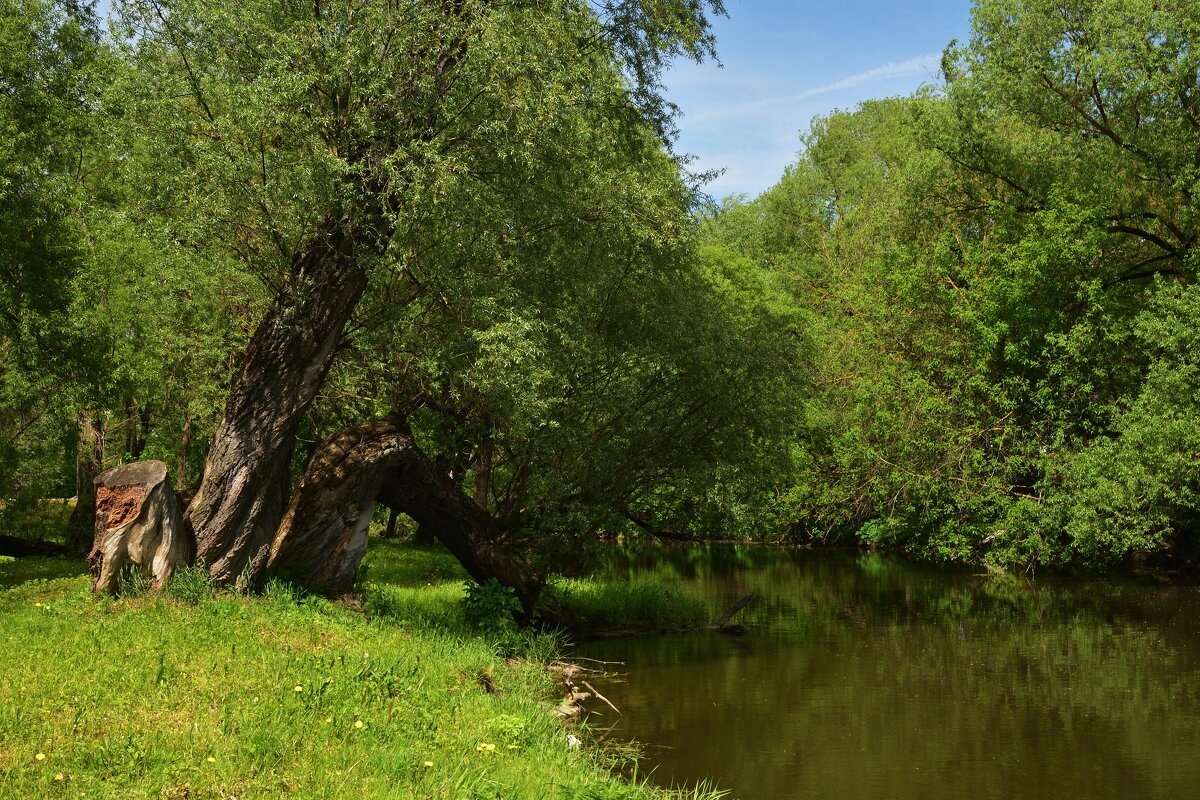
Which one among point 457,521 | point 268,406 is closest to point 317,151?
point 268,406

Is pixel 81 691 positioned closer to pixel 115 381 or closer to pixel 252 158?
pixel 252 158

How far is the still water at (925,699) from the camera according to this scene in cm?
1022

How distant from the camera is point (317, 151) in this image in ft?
38.8

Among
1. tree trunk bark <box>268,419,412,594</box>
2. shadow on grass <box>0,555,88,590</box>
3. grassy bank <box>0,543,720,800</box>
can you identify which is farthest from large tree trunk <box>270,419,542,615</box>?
shadow on grass <box>0,555,88,590</box>

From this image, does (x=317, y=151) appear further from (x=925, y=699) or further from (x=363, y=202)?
(x=925, y=699)

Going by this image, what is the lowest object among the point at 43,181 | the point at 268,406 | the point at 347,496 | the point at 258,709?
the point at 258,709

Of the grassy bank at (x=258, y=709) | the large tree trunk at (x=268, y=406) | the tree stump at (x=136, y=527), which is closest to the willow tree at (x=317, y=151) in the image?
the large tree trunk at (x=268, y=406)

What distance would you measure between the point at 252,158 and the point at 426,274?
3225 mm

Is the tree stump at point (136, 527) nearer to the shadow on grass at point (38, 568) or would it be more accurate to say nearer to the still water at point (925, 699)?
the still water at point (925, 699)

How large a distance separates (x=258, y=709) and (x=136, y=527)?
4.52 m

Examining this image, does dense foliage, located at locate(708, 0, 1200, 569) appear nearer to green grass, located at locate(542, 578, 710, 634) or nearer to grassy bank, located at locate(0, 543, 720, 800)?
green grass, located at locate(542, 578, 710, 634)

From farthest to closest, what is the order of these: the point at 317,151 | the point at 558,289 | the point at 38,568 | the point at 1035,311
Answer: the point at 1035,311 → the point at 38,568 → the point at 558,289 → the point at 317,151

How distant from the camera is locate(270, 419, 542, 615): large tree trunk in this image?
13.2 meters

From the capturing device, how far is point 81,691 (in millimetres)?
7285
